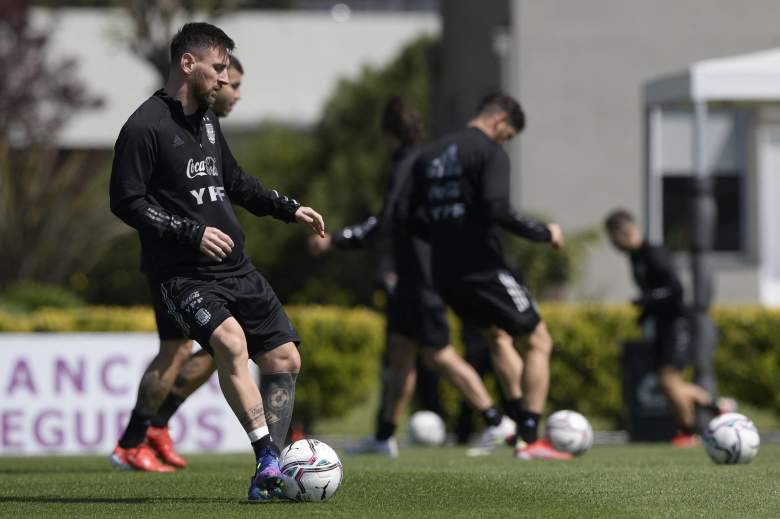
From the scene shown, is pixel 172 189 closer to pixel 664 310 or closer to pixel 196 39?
pixel 196 39

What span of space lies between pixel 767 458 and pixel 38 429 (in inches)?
229

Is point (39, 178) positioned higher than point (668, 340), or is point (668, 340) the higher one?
point (39, 178)

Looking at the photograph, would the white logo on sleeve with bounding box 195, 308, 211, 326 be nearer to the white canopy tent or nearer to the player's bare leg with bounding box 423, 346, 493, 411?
the player's bare leg with bounding box 423, 346, 493, 411

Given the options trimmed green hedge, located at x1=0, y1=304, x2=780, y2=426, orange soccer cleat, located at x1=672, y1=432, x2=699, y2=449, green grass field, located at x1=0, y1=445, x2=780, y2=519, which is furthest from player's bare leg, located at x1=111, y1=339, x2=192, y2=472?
trimmed green hedge, located at x1=0, y1=304, x2=780, y2=426

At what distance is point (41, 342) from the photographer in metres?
13.1

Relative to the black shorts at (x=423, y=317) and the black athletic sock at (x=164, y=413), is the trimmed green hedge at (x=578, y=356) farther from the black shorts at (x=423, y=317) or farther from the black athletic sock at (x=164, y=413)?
the black athletic sock at (x=164, y=413)

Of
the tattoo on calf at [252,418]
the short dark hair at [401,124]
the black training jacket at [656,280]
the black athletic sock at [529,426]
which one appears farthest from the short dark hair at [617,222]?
the tattoo on calf at [252,418]

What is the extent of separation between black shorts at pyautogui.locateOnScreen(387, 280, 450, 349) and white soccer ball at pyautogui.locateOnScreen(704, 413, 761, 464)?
2089 mm

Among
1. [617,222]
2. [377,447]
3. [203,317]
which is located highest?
[617,222]

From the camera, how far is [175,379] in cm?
902

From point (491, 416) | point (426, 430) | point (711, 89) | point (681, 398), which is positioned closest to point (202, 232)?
Result: point (491, 416)

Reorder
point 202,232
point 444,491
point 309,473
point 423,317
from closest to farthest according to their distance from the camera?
point 309,473, point 202,232, point 444,491, point 423,317

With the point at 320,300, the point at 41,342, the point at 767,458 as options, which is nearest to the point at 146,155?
the point at 767,458

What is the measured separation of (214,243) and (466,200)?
3.45 meters
